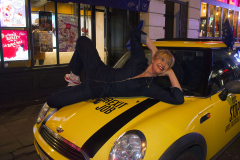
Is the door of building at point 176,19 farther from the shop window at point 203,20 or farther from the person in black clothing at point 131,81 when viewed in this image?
the person in black clothing at point 131,81

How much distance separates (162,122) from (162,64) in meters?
0.73

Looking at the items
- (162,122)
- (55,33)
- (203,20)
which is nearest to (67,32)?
(55,33)

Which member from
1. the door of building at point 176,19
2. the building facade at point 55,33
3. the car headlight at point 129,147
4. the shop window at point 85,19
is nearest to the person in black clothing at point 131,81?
the car headlight at point 129,147

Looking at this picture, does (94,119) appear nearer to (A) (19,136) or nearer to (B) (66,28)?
(A) (19,136)

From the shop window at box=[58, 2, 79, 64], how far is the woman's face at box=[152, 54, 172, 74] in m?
5.21

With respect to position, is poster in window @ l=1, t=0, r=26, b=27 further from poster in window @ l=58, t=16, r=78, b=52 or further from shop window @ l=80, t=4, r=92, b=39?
shop window @ l=80, t=4, r=92, b=39

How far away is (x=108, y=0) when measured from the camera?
6.90m

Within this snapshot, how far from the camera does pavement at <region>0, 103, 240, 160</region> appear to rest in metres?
3.36

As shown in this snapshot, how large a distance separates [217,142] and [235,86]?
0.69 m

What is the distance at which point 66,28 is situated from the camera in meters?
7.12

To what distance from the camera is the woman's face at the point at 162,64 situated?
2.45m

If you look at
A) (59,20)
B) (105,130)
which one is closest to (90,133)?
(105,130)

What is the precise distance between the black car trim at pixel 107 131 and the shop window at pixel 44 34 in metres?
5.13

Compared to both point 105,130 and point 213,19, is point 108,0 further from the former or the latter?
point 213,19
